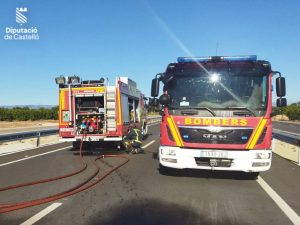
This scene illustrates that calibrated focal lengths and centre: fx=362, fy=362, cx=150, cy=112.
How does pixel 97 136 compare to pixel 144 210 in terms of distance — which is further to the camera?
pixel 97 136

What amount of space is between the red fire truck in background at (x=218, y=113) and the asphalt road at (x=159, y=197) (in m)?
0.59

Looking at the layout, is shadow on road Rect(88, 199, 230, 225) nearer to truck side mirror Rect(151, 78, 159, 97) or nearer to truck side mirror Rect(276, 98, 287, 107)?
truck side mirror Rect(151, 78, 159, 97)

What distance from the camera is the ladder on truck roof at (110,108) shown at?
1433 centimetres

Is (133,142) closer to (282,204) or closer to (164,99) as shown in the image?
(164,99)

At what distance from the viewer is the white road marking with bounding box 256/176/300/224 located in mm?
5445

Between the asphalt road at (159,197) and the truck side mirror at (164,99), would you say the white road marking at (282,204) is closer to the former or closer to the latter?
the asphalt road at (159,197)

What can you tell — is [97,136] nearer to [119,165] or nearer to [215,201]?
[119,165]

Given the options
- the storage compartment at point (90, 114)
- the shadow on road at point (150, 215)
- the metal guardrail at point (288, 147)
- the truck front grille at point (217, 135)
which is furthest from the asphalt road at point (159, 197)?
the storage compartment at point (90, 114)

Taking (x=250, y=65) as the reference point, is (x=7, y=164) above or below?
below

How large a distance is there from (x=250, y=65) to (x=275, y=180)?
280 cm

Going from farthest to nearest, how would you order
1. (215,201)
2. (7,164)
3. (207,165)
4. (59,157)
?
(59,157) < (7,164) < (207,165) < (215,201)

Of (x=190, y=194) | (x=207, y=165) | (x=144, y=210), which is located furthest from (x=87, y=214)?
(x=207, y=165)

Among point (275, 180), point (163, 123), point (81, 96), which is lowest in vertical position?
point (275, 180)

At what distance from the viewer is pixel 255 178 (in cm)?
877
